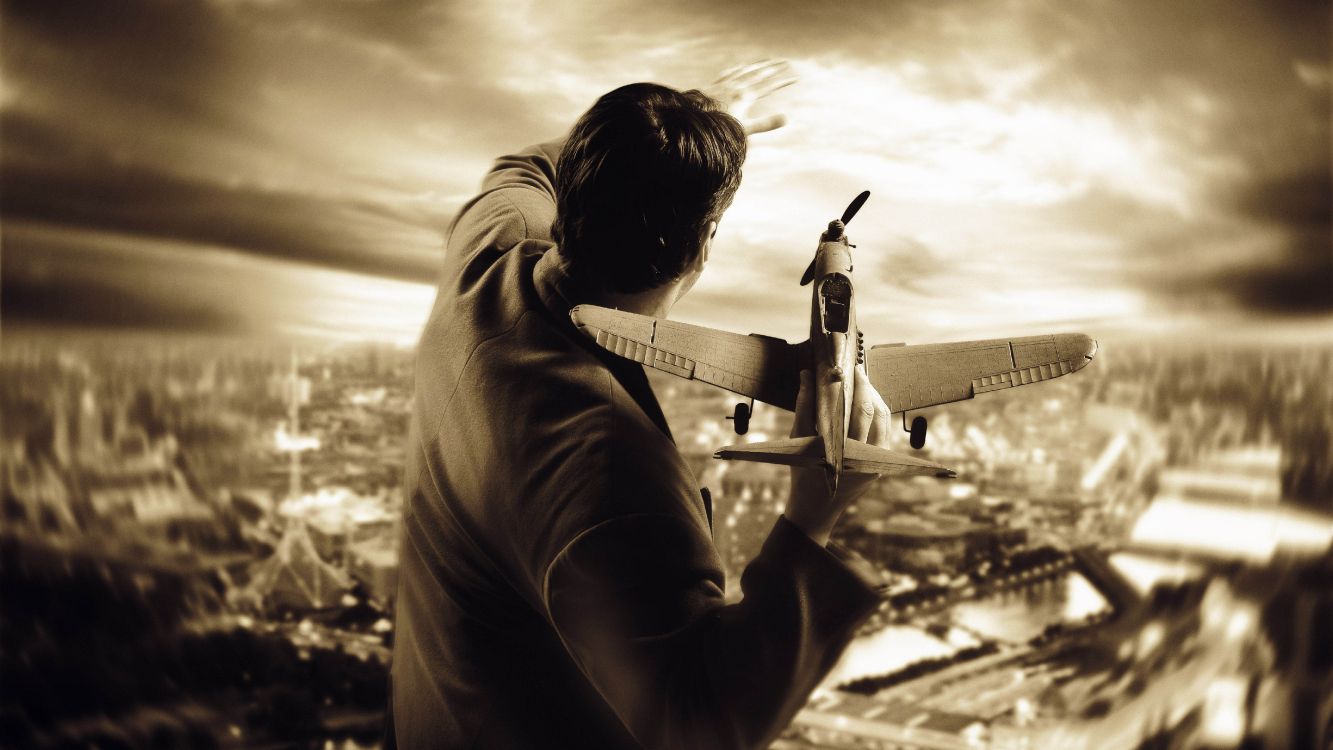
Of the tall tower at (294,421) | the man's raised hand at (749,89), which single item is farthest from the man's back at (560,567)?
the tall tower at (294,421)

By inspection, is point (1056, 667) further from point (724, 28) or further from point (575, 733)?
point (724, 28)

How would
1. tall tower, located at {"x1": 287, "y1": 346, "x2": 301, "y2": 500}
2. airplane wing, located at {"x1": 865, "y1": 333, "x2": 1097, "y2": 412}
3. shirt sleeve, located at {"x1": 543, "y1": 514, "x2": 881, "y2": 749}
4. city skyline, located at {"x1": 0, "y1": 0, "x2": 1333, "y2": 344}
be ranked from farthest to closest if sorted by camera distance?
tall tower, located at {"x1": 287, "y1": 346, "x2": 301, "y2": 500} < city skyline, located at {"x1": 0, "y1": 0, "x2": 1333, "y2": 344} < airplane wing, located at {"x1": 865, "y1": 333, "x2": 1097, "y2": 412} < shirt sleeve, located at {"x1": 543, "y1": 514, "x2": 881, "y2": 749}

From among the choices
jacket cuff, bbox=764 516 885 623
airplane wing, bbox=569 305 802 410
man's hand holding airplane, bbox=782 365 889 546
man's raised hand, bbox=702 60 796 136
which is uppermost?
man's raised hand, bbox=702 60 796 136

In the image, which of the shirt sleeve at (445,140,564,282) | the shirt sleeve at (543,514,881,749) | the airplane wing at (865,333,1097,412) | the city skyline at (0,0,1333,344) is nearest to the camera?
the shirt sleeve at (543,514,881,749)

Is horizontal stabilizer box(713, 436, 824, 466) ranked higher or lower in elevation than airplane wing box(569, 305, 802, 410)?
lower

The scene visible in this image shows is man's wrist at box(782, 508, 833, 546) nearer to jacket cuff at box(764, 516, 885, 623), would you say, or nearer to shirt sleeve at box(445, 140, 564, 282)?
jacket cuff at box(764, 516, 885, 623)

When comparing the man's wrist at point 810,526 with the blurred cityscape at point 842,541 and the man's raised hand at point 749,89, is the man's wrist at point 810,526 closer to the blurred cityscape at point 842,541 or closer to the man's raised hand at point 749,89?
the man's raised hand at point 749,89

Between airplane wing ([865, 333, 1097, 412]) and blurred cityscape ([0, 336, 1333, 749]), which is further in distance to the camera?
blurred cityscape ([0, 336, 1333, 749])

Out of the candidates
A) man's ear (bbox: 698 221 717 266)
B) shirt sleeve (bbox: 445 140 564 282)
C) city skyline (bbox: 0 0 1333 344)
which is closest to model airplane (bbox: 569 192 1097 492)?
man's ear (bbox: 698 221 717 266)
